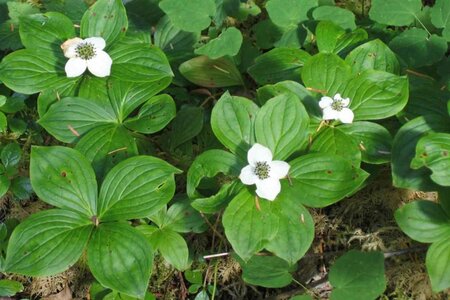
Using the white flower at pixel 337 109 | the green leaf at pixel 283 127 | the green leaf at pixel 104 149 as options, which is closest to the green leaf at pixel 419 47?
the white flower at pixel 337 109

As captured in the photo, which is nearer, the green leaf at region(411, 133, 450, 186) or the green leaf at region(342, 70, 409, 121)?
the green leaf at region(411, 133, 450, 186)

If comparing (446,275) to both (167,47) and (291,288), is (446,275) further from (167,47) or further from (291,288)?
(167,47)

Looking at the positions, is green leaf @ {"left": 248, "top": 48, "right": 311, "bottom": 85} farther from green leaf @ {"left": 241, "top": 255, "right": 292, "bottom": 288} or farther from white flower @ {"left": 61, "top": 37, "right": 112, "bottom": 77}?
green leaf @ {"left": 241, "top": 255, "right": 292, "bottom": 288}

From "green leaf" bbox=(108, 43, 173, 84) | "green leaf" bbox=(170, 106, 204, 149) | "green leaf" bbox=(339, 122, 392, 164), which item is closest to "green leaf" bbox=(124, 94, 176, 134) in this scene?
"green leaf" bbox=(108, 43, 173, 84)

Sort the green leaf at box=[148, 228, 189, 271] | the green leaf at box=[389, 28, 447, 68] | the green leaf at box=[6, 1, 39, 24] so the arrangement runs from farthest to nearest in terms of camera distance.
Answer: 1. the green leaf at box=[6, 1, 39, 24]
2. the green leaf at box=[389, 28, 447, 68]
3. the green leaf at box=[148, 228, 189, 271]

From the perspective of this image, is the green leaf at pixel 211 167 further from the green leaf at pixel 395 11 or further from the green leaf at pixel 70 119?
the green leaf at pixel 395 11

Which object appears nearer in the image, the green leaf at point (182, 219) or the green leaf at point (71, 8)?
the green leaf at point (182, 219)

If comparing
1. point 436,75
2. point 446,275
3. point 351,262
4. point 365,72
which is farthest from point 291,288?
point 436,75
